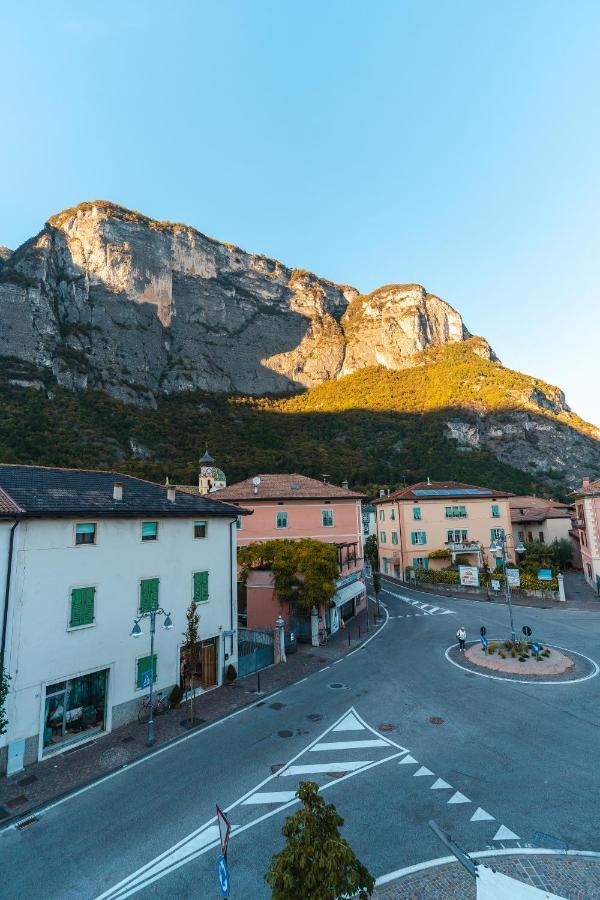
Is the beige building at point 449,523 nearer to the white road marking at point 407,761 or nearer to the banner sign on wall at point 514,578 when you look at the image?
the banner sign on wall at point 514,578

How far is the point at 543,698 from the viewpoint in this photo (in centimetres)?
1778

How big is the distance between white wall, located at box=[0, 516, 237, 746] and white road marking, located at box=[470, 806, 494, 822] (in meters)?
13.2

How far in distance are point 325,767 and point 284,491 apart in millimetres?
26886

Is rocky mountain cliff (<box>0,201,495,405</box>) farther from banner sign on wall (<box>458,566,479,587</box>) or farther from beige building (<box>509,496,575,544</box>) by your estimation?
banner sign on wall (<box>458,566,479,587</box>)

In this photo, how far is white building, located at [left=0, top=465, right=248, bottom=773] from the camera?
14523 millimetres

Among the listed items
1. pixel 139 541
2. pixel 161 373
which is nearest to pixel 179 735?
pixel 139 541

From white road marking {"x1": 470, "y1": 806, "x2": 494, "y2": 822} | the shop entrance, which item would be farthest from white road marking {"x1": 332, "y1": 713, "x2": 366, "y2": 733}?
the shop entrance

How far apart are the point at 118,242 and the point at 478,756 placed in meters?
164

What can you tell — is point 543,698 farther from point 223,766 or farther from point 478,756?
point 223,766

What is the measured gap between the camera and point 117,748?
49.9 ft

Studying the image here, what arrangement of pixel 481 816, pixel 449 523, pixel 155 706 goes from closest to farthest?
1. pixel 481 816
2. pixel 155 706
3. pixel 449 523

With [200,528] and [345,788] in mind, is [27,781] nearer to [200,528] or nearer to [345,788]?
[345,788]

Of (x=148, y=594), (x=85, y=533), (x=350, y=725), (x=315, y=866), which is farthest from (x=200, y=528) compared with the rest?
(x=315, y=866)

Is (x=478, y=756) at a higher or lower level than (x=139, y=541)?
lower
